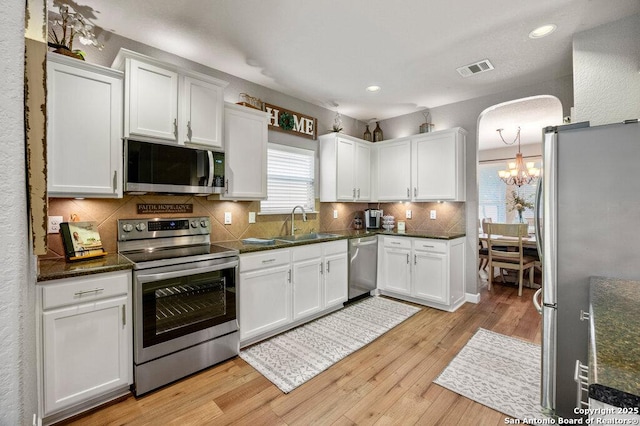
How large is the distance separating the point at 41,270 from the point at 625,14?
443cm

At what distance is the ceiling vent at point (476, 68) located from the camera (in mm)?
3027

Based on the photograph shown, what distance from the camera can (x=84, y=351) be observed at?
186 cm

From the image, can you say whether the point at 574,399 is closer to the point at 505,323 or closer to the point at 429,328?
the point at 429,328

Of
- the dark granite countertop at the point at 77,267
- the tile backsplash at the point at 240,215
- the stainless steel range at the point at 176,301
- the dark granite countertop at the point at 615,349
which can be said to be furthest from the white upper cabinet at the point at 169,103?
the dark granite countertop at the point at 615,349

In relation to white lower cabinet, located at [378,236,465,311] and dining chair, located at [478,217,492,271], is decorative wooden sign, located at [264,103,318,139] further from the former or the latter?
dining chair, located at [478,217,492,271]

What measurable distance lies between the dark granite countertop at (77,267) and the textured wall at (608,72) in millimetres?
3711

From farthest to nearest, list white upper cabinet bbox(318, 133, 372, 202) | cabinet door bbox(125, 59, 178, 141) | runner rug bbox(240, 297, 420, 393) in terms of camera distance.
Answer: white upper cabinet bbox(318, 133, 372, 202) → runner rug bbox(240, 297, 420, 393) → cabinet door bbox(125, 59, 178, 141)

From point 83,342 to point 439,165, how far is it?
4035 millimetres

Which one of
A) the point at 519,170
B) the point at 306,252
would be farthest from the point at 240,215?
the point at 519,170

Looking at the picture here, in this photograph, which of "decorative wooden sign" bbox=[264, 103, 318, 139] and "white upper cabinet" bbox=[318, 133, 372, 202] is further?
"white upper cabinet" bbox=[318, 133, 372, 202]

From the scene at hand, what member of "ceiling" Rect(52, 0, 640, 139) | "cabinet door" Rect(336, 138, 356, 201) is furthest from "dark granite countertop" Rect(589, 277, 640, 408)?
"cabinet door" Rect(336, 138, 356, 201)

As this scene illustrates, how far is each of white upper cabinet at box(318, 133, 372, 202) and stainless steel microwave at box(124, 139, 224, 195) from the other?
5.71 feet

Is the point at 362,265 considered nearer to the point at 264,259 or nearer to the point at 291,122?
the point at 264,259

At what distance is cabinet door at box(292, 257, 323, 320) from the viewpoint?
3.12m
